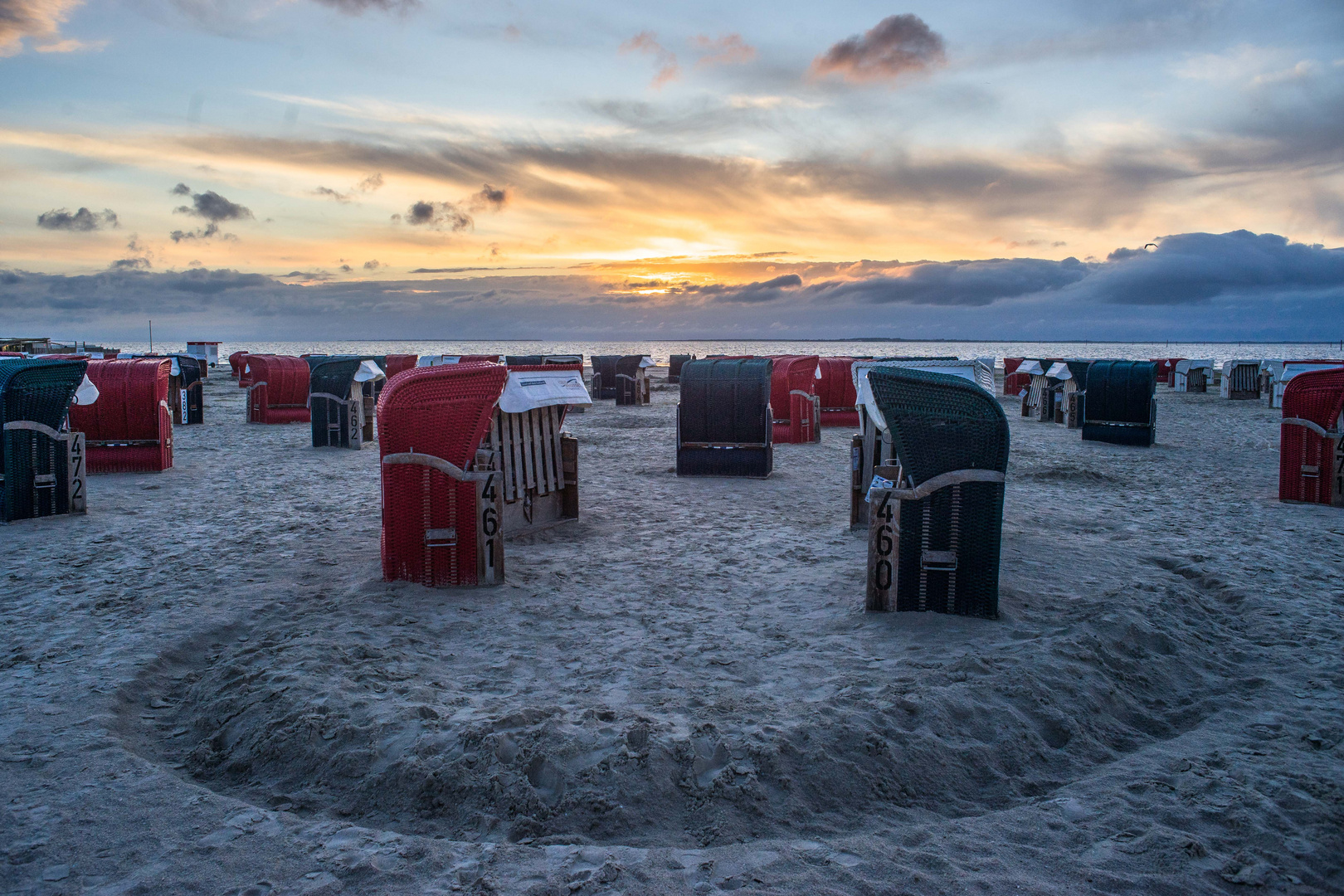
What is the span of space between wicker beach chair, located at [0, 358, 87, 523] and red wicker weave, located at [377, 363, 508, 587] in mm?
6594

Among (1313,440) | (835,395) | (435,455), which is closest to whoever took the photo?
(435,455)

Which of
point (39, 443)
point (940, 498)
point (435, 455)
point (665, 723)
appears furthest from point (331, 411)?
point (665, 723)

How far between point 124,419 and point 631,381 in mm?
21828

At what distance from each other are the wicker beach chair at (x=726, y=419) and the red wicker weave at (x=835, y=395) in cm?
1048

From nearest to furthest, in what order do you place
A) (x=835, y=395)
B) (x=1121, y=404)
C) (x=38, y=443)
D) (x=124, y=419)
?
(x=38, y=443), (x=124, y=419), (x=1121, y=404), (x=835, y=395)

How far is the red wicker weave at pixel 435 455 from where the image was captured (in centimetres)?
774

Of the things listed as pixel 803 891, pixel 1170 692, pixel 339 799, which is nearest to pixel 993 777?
pixel 803 891

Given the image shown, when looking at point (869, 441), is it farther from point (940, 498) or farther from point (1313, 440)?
point (1313, 440)

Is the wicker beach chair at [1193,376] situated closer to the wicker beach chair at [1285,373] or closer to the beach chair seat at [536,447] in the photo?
the wicker beach chair at [1285,373]

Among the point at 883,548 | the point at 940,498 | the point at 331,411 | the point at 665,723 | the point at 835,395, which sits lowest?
the point at 665,723

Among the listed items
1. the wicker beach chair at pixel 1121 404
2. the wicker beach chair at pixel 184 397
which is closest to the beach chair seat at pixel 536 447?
the wicker beach chair at pixel 1121 404

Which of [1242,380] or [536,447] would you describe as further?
[1242,380]

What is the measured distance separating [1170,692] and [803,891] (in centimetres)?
382

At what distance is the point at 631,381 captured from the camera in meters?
35.1
